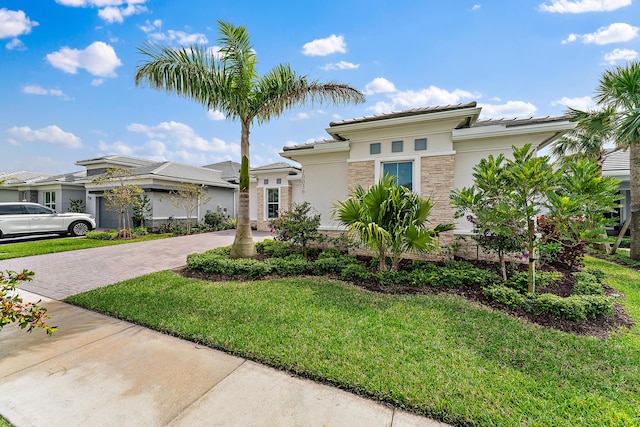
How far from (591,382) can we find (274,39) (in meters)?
9.89

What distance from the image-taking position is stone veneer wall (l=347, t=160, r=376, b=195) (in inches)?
320

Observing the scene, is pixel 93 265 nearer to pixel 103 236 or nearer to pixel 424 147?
pixel 103 236

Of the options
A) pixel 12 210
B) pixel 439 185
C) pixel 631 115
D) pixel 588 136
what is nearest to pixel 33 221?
pixel 12 210

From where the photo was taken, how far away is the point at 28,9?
279 inches

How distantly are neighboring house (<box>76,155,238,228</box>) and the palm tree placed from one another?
10.5m

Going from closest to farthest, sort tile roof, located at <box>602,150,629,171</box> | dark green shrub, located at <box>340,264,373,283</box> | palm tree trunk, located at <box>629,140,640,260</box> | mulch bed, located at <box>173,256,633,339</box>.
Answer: mulch bed, located at <box>173,256,633,339</box> < dark green shrub, located at <box>340,264,373,283</box> < palm tree trunk, located at <box>629,140,640,260</box> < tile roof, located at <box>602,150,629,171</box>

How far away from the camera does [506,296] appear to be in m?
4.72

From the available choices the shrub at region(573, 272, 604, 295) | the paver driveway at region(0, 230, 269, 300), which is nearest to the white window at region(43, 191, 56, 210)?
the paver driveway at region(0, 230, 269, 300)

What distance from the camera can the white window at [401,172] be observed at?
7.76 meters

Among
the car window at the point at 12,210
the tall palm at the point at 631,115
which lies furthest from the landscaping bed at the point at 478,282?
the car window at the point at 12,210

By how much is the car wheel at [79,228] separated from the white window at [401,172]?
56.1ft

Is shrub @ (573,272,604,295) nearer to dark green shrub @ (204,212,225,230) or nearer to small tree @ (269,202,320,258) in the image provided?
small tree @ (269,202,320,258)

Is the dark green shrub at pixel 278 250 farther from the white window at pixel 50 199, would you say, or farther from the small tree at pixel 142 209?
the white window at pixel 50 199

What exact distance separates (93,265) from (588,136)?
2010 cm
